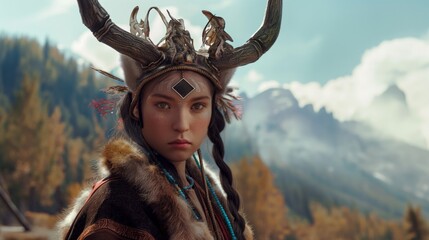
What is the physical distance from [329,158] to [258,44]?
102 feet

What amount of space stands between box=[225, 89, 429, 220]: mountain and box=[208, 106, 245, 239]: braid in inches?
990

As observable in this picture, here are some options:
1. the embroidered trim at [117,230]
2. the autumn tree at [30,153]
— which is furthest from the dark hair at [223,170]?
the autumn tree at [30,153]

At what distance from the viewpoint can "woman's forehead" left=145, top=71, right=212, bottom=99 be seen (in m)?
2.28

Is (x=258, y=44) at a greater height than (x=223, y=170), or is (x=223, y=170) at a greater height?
(x=258, y=44)

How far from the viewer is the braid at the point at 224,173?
8.66ft

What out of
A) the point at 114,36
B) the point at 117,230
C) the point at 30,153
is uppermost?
the point at 114,36

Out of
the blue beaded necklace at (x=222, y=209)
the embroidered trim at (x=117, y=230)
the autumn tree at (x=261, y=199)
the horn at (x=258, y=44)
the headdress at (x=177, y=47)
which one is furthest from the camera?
the autumn tree at (x=261, y=199)

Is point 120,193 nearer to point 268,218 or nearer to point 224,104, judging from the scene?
point 224,104

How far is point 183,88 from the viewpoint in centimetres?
229

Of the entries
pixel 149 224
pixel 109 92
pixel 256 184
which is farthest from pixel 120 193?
pixel 256 184

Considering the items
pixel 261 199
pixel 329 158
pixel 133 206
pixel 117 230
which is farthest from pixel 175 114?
pixel 329 158

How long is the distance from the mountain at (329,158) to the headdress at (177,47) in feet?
83.5

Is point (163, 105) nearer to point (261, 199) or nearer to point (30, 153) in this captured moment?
point (261, 199)

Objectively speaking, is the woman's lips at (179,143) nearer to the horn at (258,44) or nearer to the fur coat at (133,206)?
the fur coat at (133,206)
